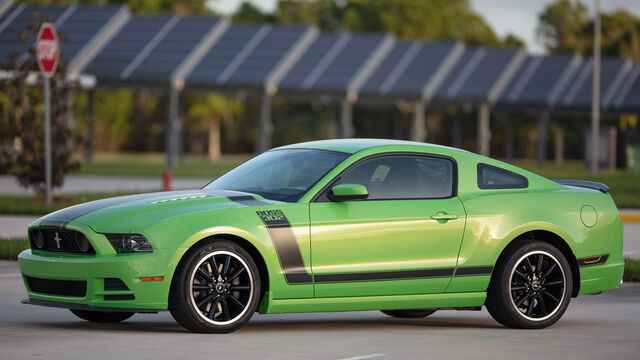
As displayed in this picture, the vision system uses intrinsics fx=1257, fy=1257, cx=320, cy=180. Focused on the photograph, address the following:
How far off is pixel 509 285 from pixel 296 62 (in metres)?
43.4

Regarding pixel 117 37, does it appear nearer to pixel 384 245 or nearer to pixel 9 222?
pixel 9 222

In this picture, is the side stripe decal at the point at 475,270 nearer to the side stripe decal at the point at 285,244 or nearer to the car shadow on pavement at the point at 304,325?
the car shadow on pavement at the point at 304,325

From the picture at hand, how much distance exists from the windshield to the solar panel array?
124 ft

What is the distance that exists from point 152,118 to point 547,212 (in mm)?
74905

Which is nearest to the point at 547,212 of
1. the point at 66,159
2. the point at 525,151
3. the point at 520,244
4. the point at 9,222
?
the point at 520,244

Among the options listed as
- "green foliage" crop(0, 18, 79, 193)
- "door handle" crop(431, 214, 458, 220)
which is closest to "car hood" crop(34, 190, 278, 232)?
"door handle" crop(431, 214, 458, 220)

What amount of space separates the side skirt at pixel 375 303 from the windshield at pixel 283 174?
2.52 ft

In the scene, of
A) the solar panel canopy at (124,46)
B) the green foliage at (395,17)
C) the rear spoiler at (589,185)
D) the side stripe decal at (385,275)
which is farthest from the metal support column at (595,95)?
the green foliage at (395,17)

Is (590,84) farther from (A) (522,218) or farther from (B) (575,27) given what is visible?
(A) (522,218)

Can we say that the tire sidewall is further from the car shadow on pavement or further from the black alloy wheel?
the car shadow on pavement

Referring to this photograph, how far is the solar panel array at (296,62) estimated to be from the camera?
49344 millimetres

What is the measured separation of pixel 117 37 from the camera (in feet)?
167

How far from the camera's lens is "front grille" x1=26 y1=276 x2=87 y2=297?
8812 millimetres

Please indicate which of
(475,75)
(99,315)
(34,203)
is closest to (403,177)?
(99,315)
